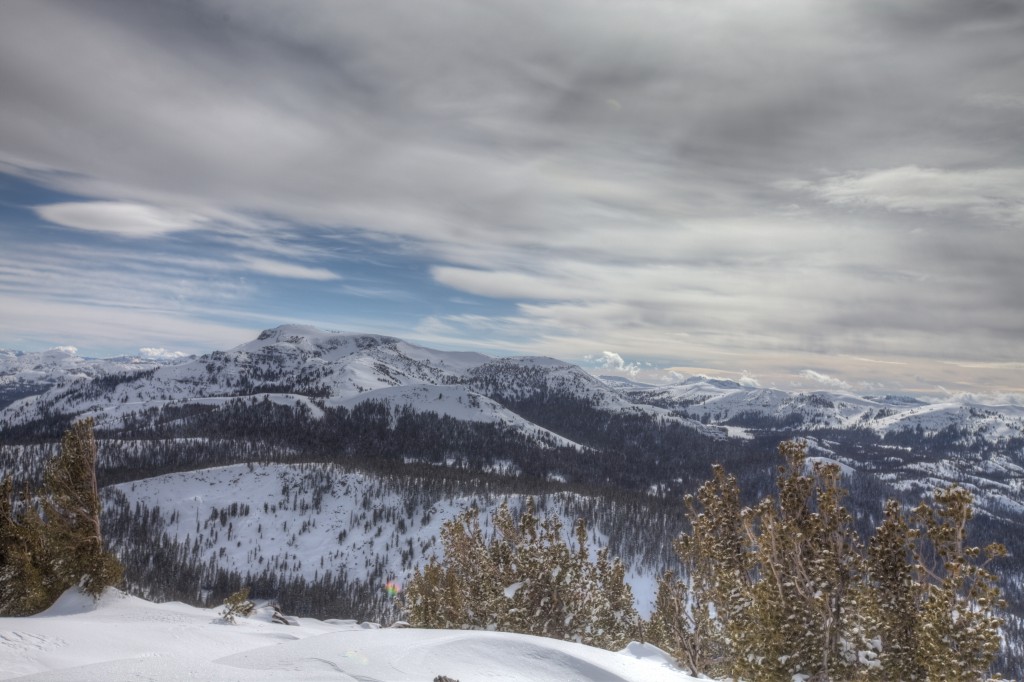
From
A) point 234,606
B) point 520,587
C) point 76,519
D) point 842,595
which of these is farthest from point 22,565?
point 842,595

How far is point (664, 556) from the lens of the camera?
198 metres

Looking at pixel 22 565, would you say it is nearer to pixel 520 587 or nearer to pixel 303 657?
pixel 303 657

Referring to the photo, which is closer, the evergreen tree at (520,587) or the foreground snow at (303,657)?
the foreground snow at (303,657)

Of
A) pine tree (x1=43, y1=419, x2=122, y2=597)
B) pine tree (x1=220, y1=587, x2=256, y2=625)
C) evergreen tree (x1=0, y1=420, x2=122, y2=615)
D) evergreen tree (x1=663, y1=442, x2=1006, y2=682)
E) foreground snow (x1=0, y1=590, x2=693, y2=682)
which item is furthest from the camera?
pine tree (x1=220, y1=587, x2=256, y2=625)

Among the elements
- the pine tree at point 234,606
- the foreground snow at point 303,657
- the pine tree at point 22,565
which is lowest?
the pine tree at point 234,606

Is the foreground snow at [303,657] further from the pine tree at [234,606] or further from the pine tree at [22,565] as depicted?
the pine tree at [22,565]

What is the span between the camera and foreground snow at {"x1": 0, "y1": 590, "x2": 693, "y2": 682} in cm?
1165

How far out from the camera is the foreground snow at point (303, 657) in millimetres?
11648

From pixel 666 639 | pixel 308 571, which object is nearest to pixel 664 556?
pixel 308 571

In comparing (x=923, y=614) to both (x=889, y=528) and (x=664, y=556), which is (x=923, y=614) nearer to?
(x=889, y=528)

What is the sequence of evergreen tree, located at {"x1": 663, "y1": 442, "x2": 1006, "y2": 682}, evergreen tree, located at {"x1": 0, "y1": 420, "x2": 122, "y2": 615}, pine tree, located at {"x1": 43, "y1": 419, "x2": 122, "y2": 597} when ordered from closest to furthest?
evergreen tree, located at {"x1": 663, "y1": 442, "x2": 1006, "y2": 682}, evergreen tree, located at {"x1": 0, "y1": 420, "x2": 122, "y2": 615}, pine tree, located at {"x1": 43, "y1": 419, "x2": 122, "y2": 597}

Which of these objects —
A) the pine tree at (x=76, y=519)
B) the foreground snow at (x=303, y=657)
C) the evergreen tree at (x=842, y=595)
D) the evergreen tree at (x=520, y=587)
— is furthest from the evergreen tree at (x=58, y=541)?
the evergreen tree at (x=842, y=595)

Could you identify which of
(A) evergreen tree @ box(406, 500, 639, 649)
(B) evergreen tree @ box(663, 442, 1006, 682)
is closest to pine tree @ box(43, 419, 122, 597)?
(A) evergreen tree @ box(406, 500, 639, 649)

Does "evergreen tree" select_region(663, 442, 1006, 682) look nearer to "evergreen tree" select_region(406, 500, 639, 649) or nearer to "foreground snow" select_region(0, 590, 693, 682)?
"foreground snow" select_region(0, 590, 693, 682)
